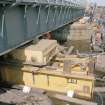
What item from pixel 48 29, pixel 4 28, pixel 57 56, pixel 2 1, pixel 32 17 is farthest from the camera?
pixel 48 29

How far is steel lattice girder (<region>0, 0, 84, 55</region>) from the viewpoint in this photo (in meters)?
12.2

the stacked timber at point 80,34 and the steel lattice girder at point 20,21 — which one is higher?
the steel lattice girder at point 20,21

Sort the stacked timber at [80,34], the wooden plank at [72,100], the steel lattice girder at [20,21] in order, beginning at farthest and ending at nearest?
1. the stacked timber at [80,34]
2. the wooden plank at [72,100]
3. the steel lattice girder at [20,21]

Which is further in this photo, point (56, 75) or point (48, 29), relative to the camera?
point (48, 29)

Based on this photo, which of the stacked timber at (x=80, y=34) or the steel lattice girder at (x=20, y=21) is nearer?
the steel lattice girder at (x=20, y=21)

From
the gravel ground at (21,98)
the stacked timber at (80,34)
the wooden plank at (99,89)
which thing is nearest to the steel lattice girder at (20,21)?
the gravel ground at (21,98)

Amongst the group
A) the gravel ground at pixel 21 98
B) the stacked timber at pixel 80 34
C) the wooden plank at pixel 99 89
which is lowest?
the wooden plank at pixel 99 89

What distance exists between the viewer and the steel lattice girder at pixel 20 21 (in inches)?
482

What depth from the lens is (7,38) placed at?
1273 cm

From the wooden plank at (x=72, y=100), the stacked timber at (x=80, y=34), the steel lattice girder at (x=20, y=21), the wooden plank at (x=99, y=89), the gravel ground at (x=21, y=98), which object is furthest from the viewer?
the stacked timber at (x=80, y=34)

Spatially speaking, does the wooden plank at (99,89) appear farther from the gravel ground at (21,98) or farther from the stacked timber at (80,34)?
the stacked timber at (80,34)

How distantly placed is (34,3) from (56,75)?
4540 millimetres

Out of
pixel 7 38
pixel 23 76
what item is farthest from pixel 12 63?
pixel 7 38

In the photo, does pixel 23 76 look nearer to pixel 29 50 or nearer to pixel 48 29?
pixel 29 50
